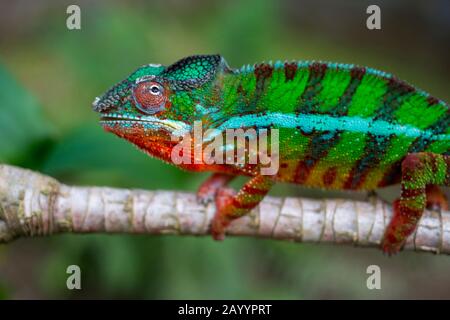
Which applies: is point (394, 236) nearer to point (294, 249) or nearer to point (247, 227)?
point (247, 227)

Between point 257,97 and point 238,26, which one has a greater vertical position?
point 238,26

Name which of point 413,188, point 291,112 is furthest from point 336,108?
point 413,188

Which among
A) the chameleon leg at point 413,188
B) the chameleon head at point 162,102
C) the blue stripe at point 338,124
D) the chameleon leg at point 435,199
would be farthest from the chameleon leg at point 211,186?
the chameleon leg at point 435,199

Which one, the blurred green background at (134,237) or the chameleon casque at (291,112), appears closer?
the chameleon casque at (291,112)

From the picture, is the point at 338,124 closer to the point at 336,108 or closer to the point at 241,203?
the point at 336,108

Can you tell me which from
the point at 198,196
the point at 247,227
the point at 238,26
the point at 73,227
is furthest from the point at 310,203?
the point at 238,26

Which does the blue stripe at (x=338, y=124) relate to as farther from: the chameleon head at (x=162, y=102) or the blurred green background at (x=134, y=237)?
the blurred green background at (x=134, y=237)
